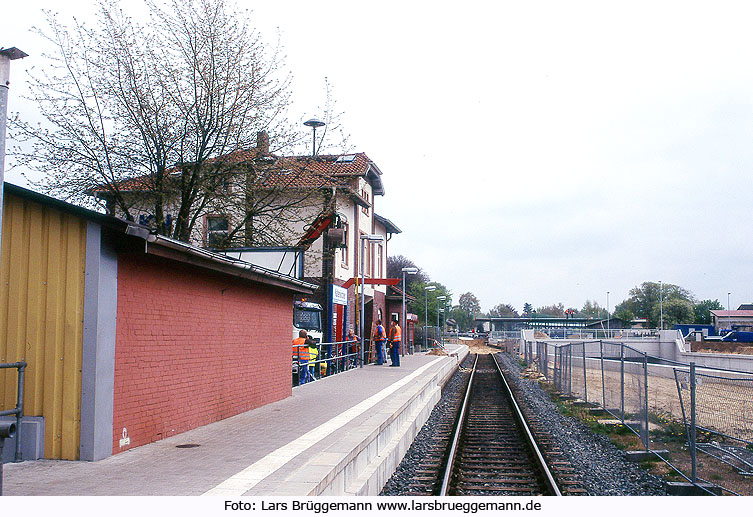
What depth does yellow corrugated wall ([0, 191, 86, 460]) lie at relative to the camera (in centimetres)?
664

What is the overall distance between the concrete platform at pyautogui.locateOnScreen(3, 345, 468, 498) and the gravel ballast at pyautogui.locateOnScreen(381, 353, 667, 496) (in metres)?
0.25

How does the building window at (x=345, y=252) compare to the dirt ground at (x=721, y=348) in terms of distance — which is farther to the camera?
the dirt ground at (x=721, y=348)

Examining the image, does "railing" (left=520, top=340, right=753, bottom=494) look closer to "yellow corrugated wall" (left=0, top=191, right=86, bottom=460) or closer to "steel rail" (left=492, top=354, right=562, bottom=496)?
"steel rail" (left=492, top=354, right=562, bottom=496)

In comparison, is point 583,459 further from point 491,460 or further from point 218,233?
point 218,233

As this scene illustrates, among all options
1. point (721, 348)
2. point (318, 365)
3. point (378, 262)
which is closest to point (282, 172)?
point (318, 365)

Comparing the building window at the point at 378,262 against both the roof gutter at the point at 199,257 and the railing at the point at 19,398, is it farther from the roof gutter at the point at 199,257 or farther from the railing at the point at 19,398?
the railing at the point at 19,398

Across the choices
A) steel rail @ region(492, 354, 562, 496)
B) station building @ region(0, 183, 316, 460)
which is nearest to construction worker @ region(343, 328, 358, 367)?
steel rail @ region(492, 354, 562, 496)

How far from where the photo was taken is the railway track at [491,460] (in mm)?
8352

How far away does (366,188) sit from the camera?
32.0 m

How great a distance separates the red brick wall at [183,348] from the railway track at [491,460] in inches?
119

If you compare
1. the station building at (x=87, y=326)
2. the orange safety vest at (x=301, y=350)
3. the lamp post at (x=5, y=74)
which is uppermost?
the lamp post at (x=5, y=74)

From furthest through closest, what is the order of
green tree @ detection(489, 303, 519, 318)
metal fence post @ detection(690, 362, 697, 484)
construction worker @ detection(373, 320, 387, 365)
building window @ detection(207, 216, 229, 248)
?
green tree @ detection(489, 303, 519, 318) → construction worker @ detection(373, 320, 387, 365) → building window @ detection(207, 216, 229, 248) → metal fence post @ detection(690, 362, 697, 484)

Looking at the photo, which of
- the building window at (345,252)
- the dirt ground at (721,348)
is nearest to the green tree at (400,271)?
the dirt ground at (721,348)

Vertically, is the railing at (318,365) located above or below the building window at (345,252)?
below
